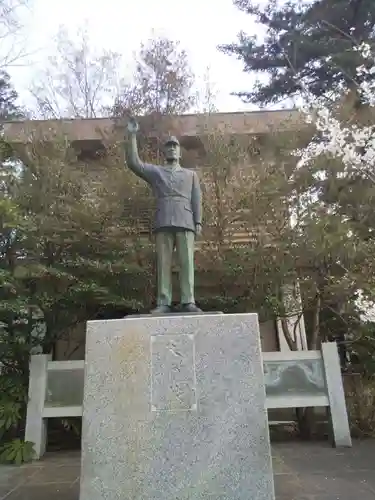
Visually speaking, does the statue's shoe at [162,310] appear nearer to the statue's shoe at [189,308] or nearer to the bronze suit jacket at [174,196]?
the statue's shoe at [189,308]

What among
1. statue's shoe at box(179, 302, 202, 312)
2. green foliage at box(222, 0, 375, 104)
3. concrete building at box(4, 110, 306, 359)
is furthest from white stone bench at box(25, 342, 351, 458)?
green foliage at box(222, 0, 375, 104)

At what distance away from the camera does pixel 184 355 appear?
3.80 meters

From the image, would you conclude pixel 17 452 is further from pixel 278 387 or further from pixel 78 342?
pixel 278 387

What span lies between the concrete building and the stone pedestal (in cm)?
366

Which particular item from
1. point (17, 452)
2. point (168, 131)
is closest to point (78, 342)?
point (17, 452)

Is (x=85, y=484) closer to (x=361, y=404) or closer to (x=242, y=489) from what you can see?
(x=242, y=489)

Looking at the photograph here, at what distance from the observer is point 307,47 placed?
10.5 m

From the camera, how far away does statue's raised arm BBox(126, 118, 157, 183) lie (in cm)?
432

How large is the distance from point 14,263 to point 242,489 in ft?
16.7

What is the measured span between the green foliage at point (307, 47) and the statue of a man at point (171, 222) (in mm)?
7200

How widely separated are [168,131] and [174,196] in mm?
3823

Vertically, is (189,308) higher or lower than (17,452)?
higher

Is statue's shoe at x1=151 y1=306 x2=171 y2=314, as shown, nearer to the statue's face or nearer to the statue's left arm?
the statue's left arm

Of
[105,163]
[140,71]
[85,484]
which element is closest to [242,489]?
[85,484]
